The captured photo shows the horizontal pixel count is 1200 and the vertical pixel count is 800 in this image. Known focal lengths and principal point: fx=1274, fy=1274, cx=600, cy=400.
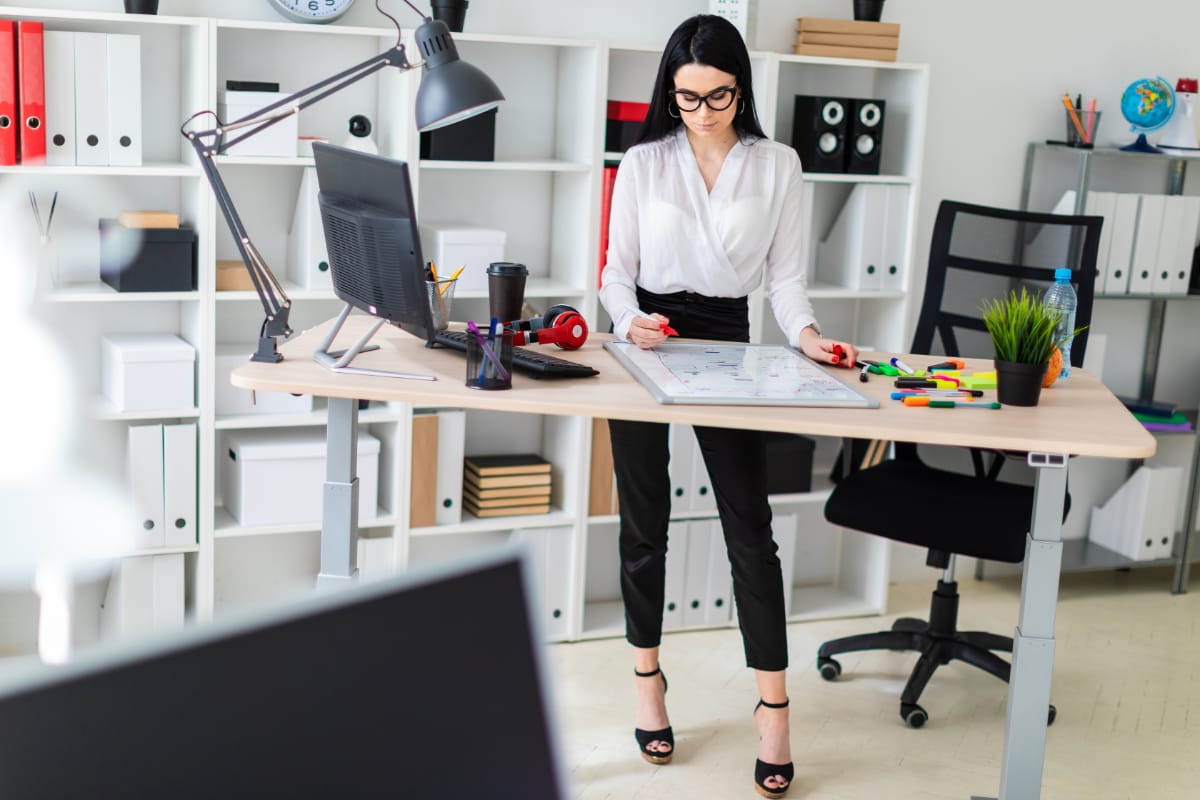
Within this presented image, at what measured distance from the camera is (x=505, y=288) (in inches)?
98.3

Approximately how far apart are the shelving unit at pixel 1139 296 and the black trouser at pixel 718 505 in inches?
70.7

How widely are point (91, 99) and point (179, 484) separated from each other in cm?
95

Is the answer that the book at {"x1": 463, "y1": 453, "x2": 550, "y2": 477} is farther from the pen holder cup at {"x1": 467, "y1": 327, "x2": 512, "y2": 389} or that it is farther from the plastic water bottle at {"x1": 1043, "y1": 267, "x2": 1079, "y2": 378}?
the plastic water bottle at {"x1": 1043, "y1": 267, "x2": 1079, "y2": 378}

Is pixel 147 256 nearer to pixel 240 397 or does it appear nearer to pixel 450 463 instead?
pixel 240 397

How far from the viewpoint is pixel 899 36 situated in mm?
3768

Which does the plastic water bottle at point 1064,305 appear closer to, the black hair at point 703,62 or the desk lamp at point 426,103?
the black hair at point 703,62

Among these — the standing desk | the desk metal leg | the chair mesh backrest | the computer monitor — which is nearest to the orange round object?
the standing desk

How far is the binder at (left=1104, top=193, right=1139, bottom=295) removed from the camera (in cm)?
394

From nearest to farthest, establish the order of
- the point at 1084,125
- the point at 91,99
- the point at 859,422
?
the point at 859,422 < the point at 91,99 < the point at 1084,125

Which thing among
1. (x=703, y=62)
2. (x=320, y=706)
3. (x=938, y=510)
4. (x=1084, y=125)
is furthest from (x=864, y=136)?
(x=320, y=706)

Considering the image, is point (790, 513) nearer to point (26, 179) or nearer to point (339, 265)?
point (339, 265)

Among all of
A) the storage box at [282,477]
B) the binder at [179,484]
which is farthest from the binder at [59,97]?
the storage box at [282,477]

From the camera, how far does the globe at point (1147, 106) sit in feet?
12.9

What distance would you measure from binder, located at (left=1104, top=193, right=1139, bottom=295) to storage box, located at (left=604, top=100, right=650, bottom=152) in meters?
1.57
